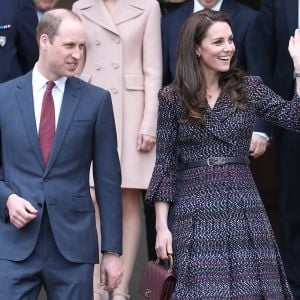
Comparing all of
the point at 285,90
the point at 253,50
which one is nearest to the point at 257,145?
the point at 285,90

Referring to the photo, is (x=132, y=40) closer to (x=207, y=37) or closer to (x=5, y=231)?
(x=207, y=37)

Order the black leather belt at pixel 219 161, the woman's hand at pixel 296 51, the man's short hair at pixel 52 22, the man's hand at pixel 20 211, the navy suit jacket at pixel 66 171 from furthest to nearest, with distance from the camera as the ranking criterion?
the woman's hand at pixel 296 51 < the black leather belt at pixel 219 161 < the man's short hair at pixel 52 22 < the navy suit jacket at pixel 66 171 < the man's hand at pixel 20 211

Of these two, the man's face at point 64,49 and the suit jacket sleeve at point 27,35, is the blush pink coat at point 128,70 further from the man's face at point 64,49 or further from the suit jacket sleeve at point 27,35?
the man's face at point 64,49

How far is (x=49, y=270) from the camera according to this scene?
5.03 m

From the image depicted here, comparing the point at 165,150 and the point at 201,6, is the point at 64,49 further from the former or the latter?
the point at 201,6

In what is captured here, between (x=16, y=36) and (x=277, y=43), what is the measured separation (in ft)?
5.03

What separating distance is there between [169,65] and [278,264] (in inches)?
71.2

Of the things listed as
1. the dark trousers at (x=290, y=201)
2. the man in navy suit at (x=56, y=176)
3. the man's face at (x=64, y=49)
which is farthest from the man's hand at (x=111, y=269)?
the dark trousers at (x=290, y=201)

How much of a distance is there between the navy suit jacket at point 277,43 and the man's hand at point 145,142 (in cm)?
75

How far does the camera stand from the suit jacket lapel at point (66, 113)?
507 centimetres

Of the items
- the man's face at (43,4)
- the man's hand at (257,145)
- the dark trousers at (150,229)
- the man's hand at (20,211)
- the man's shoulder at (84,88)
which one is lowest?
the dark trousers at (150,229)

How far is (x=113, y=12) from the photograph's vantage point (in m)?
6.70

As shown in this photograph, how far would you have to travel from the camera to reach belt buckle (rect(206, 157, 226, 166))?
530 centimetres

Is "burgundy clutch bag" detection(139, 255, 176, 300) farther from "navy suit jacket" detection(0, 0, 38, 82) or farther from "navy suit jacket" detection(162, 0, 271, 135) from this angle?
"navy suit jacket" detection(0, 0, 38, 82)
